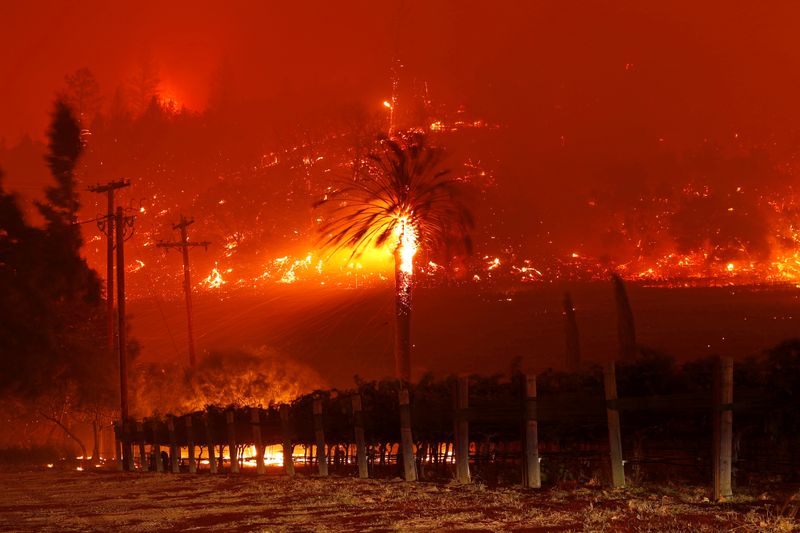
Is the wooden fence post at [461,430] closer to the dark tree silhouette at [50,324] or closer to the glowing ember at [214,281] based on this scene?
the dark tree silhouette at [50,324]

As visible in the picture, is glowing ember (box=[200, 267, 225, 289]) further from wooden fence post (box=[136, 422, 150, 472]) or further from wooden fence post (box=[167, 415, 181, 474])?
wooden fence post (box=[167, 415, 181, 474])

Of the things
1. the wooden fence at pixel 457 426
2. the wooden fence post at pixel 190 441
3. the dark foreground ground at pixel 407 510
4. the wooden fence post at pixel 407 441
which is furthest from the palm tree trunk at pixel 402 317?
the dark foreground ground at pixel 407 510

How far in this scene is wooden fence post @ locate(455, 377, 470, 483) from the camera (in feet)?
49.1

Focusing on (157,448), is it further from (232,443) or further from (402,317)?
(402,317)

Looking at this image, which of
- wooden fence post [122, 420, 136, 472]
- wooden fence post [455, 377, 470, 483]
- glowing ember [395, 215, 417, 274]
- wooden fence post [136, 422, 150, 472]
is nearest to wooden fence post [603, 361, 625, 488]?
wooden fence post [455, 377, 470, 483]

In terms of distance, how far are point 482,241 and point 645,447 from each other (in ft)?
492

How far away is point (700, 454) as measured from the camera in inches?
566

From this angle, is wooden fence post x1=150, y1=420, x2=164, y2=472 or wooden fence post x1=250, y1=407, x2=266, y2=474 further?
wooden fence post x1=150, y1=420, x2=164, y2=472

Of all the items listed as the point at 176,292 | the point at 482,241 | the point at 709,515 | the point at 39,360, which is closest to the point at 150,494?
the point at 709,515

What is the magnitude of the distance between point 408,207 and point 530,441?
31270 millimetres

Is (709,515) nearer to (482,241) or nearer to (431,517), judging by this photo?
(431,517)

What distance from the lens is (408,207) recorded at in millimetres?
44438

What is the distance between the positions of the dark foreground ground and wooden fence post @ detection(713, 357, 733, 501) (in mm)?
348

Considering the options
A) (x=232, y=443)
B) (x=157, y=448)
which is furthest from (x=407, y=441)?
(x=157, y=448)
